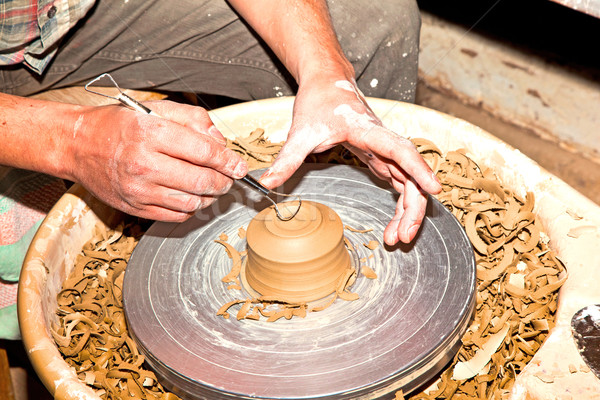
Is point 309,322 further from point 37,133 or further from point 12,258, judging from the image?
point 12,258

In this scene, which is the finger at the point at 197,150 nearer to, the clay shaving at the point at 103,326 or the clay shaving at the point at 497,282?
the clay shaving at the point at 103,326

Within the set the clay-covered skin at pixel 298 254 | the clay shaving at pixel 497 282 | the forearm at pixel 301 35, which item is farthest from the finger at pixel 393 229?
the forearm at pixel 301 35

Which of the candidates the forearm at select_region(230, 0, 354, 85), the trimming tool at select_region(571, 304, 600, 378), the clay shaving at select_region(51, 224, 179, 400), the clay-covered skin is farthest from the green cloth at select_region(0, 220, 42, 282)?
the trimming tool at select_region(571, 304, 600, 378)

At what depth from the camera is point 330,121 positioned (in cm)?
146

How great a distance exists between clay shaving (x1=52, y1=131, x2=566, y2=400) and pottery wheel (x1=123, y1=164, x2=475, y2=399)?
0.07m

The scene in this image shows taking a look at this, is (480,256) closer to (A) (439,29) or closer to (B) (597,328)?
(B) (597,328)

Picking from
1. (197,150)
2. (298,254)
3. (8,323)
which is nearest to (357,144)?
(298,254)

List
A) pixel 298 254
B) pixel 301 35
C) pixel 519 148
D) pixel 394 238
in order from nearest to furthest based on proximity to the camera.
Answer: pixel 298 254 → pixel 394 238 → pixel 301 35 → pixel 519 148

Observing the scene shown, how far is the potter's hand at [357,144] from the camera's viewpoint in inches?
53.5

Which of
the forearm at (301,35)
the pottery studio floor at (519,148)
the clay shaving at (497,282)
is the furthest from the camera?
the pottery studio floor at (519,148)

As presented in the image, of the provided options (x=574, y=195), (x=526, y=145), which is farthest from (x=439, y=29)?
(x=574, y=195)

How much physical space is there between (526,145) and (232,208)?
6.60 feet

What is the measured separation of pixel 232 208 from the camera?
163cm

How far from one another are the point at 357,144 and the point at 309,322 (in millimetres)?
424
